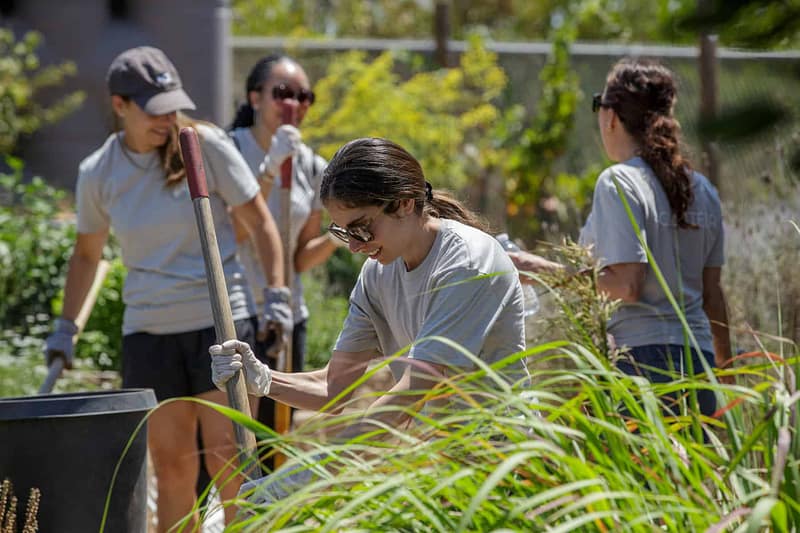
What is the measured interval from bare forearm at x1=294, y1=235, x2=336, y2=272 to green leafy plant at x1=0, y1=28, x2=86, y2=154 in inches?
254

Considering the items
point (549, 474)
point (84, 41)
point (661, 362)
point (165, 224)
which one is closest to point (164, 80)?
point (165, 224)

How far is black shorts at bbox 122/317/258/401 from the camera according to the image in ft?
13.2

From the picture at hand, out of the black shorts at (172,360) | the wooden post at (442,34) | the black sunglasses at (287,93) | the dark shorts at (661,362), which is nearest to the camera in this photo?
the dark shorts at (661,362)

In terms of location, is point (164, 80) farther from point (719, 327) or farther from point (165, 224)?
point (719, 327)

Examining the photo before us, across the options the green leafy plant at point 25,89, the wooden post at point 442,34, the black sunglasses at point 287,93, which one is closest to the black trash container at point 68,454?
the black sunglasses at point 287,93

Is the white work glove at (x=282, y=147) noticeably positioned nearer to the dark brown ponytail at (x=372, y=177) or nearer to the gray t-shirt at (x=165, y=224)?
the gray t-shirt at (x=165, y=224)

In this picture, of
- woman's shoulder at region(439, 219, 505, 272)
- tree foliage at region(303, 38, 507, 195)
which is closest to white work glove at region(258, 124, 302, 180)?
woman's shoulder at region(439, 219, 505, 272)

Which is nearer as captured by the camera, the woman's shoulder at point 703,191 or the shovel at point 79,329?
the woman's shoulder at point 703,191

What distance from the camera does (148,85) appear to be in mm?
3930

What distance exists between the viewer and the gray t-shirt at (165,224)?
156 inches

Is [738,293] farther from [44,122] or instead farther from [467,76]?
[44,122]

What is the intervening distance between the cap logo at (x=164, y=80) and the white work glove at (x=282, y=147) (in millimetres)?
528

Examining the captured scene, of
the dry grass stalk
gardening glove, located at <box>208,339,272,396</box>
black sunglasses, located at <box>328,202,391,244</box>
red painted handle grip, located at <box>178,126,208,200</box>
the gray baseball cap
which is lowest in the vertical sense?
the dry grass stalk

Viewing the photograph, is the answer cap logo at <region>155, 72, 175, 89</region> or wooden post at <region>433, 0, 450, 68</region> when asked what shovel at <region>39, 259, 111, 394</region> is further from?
wooden post at <region>433, 0, 450, 68</region>
